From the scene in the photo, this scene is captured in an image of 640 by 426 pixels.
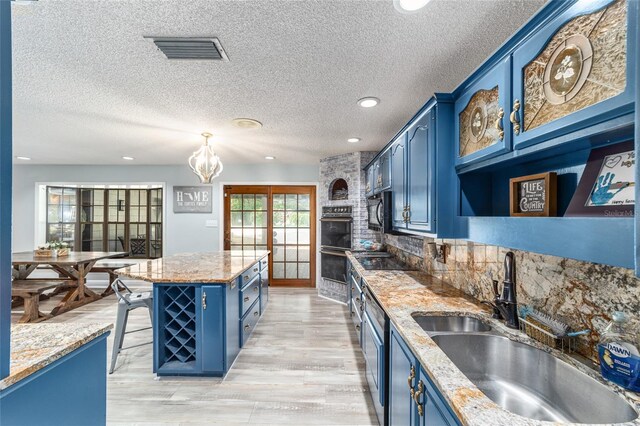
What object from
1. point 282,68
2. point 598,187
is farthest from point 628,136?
point 282,68

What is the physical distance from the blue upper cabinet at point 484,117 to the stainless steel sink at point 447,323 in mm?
878

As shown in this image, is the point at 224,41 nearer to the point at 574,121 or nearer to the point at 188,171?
the point at 574,121

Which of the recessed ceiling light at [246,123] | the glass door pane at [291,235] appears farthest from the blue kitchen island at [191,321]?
the glass door pane at [291,235]

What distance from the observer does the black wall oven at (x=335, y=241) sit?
4.58 meters

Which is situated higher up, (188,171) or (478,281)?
(188,171)

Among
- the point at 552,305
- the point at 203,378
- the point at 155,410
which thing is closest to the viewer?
the point at 552,305

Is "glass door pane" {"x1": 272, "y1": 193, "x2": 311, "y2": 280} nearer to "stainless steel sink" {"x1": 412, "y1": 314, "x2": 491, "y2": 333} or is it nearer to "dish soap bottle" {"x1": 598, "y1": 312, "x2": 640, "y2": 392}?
"stainless steel sink" {"x1": 412, "y1": 314, "x2": 491, "y2": 333}

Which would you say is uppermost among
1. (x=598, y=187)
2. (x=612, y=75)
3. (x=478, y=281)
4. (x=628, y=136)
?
(x=612, y=75)

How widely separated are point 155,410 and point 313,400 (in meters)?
1.17

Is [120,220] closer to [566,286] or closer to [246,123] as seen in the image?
[246,123]

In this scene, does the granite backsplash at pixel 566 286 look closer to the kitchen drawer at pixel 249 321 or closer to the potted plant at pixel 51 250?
the kitchen drawer at pixel 249 321

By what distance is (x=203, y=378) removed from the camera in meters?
2.45

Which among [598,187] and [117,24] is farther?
[117,24]

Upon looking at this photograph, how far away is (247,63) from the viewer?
1812 mm
